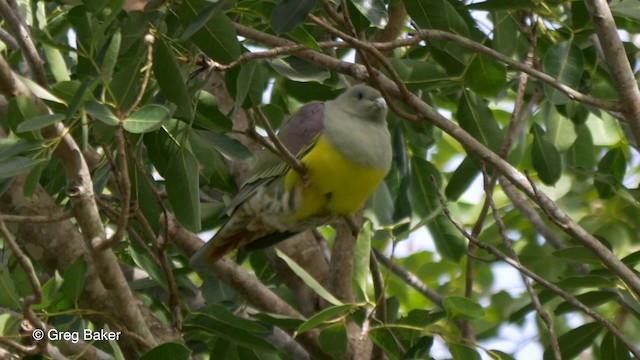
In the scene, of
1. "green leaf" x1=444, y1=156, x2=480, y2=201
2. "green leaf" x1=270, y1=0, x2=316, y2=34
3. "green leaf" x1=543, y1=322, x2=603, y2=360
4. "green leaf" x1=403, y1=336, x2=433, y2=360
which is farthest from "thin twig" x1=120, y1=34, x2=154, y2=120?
"green leaf" x1=543, y1=322, x2=603, y2=360

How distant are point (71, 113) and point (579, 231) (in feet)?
4.30

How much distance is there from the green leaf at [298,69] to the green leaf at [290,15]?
1.65ft

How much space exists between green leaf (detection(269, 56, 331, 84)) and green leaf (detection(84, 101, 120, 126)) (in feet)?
2.96

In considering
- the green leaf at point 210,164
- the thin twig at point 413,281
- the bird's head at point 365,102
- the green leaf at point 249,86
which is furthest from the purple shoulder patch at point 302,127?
the thin twig at point 413,281

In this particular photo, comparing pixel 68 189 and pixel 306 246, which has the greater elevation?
pixel 68 189

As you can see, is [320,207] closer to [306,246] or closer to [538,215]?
[306,246]

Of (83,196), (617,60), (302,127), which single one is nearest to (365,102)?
(302,127)

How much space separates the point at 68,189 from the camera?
9.07 feet

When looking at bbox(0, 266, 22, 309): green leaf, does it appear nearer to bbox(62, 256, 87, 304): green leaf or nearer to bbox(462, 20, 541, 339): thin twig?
bbox(62, 256, 87, 304): green leaf

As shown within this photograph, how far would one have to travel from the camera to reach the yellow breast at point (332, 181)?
3562 mm

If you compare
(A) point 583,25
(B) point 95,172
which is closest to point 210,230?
(B) point 95,172

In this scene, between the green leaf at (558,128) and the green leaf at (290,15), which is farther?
the green leaf at (558,128)

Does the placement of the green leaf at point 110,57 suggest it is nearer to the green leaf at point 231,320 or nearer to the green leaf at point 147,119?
the green leaf at point 147,119

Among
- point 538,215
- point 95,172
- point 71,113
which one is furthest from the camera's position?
point 538,215
